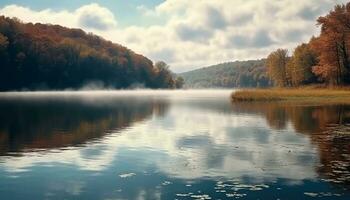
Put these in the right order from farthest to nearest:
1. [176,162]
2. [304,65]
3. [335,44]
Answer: [304,65] → [335,44] → [176,162]

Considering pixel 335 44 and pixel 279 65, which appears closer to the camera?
pixel 335 44

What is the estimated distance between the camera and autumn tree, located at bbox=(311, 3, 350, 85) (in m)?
113

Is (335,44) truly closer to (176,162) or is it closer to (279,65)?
(279,65)

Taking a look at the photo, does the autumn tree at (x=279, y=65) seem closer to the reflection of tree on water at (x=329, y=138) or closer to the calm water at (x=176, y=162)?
the reflection of tree on water at (x=329, y=138)

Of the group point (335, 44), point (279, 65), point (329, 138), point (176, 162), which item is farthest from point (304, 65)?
point (176, 162)

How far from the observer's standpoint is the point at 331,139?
118 ft

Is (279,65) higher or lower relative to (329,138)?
higher

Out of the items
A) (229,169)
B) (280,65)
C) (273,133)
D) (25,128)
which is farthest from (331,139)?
(280,65)

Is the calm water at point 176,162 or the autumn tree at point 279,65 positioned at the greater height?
the autumn tree at point 279,65

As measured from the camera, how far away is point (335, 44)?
11644 centimetres

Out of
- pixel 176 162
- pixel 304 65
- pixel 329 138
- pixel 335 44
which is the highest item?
pixel 335 44

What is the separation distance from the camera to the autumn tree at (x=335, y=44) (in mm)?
113150

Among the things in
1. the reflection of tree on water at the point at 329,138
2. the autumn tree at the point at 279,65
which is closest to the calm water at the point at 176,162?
the reflection of tree on water at the point at 329,138

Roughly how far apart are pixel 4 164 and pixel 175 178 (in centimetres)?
1069
